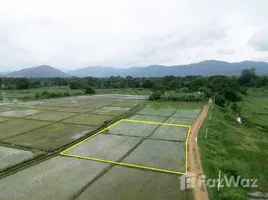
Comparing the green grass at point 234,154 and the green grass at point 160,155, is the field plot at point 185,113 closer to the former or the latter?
the green grass at point 234,154

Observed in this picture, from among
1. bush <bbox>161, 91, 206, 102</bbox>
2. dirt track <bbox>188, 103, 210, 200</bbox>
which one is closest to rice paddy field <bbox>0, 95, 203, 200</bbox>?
dirt track <bbox>188, 103, 210, 200</bbox>

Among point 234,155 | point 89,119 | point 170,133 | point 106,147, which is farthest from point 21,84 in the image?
point 234,155

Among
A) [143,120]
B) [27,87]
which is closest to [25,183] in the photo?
[143,120]

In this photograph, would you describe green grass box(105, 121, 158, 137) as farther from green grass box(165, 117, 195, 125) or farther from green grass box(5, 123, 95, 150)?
green grass box(165, 117, 195, 125)

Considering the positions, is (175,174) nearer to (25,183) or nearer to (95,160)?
(95,160)

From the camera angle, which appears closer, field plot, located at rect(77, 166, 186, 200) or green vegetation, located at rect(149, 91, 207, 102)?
field plot, located at rect(77, 166, 186, 200)

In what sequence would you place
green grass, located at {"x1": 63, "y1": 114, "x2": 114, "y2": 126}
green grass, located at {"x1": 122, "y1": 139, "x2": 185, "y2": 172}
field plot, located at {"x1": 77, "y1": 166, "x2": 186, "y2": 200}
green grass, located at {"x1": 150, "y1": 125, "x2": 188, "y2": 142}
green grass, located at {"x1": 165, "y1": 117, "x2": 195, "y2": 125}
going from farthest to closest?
1. green grass, located at {"x1": 63, "y1": 114, "x2": 114, "y2": 126}
2. green grass, located at {"x1": 165, "y1": 117, "x2": 195, "y2": 125}
3. green grass, located at {"x1": 150, "y1": 125, "x2": 188, "y2": 142}
4. green grass, located at {"x1": 122, "y1": 139, "x2": 185, "y2": 172}
5. field plot, located at {"x1": 77, "y1": 166, "x2": 186, "y2": 200}

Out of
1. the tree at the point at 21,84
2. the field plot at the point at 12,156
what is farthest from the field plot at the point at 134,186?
the tree at the point at 21,84

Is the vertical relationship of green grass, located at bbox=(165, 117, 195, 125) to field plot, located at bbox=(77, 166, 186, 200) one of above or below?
above
